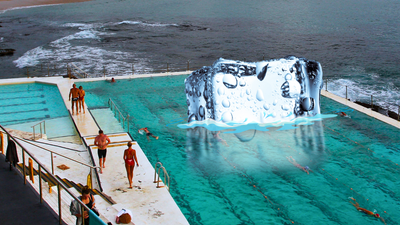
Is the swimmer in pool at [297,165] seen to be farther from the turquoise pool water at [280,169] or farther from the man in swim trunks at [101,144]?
the man in swim trunks at [101,144]

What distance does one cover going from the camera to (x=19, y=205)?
27.3 feet

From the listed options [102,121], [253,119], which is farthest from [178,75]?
[253,119]

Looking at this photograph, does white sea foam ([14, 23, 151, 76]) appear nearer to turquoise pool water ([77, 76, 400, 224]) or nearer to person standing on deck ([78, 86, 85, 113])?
person standing on deck ([78, 86, 85, 113])

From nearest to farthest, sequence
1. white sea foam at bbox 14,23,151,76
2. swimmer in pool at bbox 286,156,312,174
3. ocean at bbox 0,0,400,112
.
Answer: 1. swimmer in pool at bbox 286,156,312,174
2. ocean at bbox 0,0,400,112
3. white sea foam at bbox 14,23,151,76

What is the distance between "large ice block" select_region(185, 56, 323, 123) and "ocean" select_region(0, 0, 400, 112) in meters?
12.6

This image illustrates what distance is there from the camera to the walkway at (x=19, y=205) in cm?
781

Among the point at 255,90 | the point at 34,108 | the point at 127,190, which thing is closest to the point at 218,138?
the point at 255,90

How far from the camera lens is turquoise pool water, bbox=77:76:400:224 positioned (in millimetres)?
11137

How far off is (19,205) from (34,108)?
44.8 feet

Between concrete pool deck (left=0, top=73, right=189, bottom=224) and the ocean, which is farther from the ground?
the ocean

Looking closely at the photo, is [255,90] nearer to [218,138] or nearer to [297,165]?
[218,138]

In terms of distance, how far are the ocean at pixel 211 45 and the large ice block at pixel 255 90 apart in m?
12.6

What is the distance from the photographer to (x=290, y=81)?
1611 cm

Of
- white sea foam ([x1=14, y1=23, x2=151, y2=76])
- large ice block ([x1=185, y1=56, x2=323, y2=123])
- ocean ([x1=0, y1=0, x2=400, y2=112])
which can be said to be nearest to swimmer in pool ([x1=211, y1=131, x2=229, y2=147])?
large ice block ([x1=185, y1=56, x2=323, y2=123])
